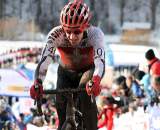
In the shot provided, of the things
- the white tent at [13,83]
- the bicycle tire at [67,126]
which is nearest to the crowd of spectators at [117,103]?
the white tent at [13,83]

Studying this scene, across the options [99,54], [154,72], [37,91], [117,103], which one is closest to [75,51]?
[99,54]

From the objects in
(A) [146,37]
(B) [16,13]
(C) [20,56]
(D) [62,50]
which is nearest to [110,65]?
(C) [20,56]

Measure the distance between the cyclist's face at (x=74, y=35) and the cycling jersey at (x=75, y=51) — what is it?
157 mm

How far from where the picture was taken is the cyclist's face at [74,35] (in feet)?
19.8

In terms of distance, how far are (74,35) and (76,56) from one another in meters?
0.42

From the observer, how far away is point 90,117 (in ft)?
20.5

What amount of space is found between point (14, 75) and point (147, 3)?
98.0 feet

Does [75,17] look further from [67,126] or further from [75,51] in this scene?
[67,126]

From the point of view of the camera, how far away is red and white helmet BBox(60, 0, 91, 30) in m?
6.03

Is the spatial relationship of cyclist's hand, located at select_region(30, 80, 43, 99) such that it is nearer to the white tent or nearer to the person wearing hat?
the person wearing hat

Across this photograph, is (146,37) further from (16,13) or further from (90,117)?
(90,117)

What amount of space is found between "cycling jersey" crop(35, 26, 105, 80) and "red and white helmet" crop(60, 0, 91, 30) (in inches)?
9.6

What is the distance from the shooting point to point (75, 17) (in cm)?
605

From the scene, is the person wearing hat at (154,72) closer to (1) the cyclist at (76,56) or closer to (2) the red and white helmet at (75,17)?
(1) the cyclist at (76,56)
